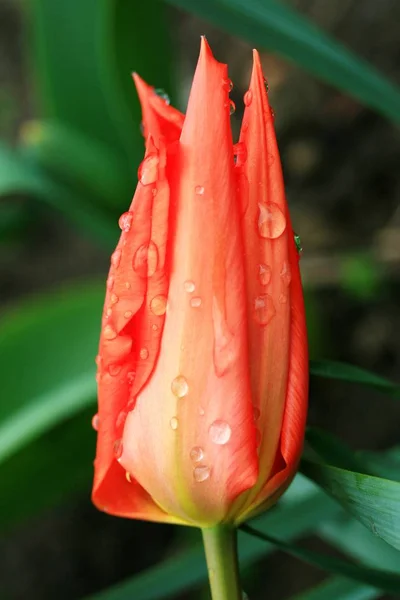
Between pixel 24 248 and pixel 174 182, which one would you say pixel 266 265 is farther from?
pixel 24 248

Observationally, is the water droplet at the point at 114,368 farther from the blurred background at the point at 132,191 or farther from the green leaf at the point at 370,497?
the blurred background at the point at 132,191

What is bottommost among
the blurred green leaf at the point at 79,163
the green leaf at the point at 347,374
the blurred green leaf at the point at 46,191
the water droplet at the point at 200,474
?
the water droplet at the point at 200,474

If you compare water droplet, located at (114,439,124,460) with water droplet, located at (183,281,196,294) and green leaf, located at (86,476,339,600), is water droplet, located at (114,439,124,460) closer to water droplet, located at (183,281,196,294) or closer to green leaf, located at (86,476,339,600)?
water droplet, located at (183,281,196,294)

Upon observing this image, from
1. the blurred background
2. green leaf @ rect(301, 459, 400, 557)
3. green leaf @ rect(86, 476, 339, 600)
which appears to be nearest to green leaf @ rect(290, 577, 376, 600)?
green leaf @ rect(86, 476, 339, 600)

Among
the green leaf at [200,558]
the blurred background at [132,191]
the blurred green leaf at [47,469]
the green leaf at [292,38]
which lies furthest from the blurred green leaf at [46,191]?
the green leaf at [200,558]

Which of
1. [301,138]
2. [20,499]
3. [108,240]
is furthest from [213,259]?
[301,138]

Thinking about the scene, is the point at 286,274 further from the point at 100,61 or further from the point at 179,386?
the point at 100,61
